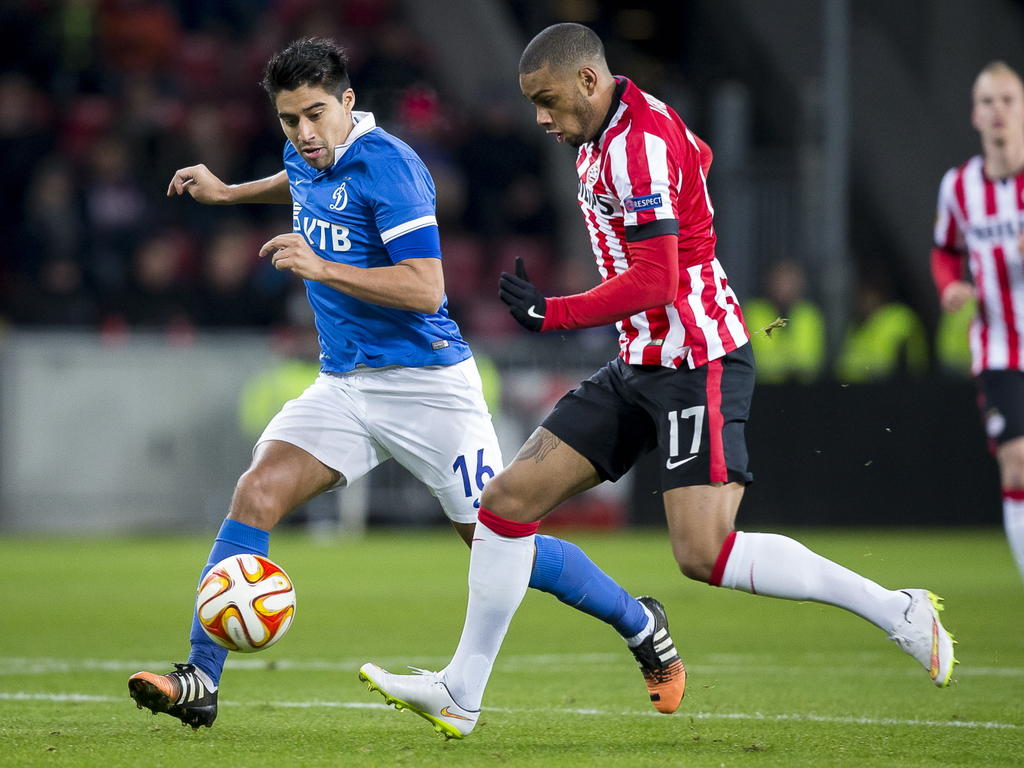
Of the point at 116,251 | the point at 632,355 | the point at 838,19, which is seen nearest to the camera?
A: the point at 632,355

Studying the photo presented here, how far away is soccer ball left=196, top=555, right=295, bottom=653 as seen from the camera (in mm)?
5180

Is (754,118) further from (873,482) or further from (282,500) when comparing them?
(282,500)

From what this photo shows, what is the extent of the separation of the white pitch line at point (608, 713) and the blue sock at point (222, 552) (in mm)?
599

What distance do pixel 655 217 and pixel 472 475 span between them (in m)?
1.23

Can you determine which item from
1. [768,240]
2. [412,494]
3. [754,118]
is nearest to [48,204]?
[412,494]

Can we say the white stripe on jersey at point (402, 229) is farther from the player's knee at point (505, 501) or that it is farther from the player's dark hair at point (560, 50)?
the player's knee at point (505, 501)

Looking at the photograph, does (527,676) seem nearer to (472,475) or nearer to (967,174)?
(472,475)

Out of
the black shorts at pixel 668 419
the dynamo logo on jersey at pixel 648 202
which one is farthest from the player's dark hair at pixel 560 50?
the black shorts at pixel 668 419

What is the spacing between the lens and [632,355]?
527 centimetres

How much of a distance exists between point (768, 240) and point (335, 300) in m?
11.1

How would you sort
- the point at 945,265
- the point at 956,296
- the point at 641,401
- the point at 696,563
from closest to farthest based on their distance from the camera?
the point at 696,563 → the point at 641,401 → the point at 956,296 → the point at 945,265

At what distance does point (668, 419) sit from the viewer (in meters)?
5.11

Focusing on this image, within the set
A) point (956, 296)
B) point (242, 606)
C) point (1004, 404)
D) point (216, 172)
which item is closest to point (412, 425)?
point (242, 606)

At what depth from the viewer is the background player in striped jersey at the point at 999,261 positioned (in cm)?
731
